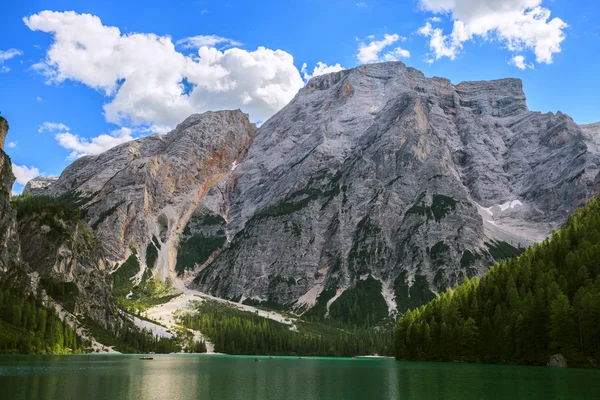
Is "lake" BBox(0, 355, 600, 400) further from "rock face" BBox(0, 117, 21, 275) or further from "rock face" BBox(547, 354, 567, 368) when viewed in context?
"rock face" BBox(0, 117, 21, 275)

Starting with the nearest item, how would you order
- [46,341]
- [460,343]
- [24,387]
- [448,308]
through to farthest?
[24,387] → [460,343] → [448,308] → [46,341]

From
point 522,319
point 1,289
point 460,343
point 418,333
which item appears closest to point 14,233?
point 1,289

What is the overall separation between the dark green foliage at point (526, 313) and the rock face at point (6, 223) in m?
124

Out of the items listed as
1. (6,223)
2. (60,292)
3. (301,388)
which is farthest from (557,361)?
(60,292)

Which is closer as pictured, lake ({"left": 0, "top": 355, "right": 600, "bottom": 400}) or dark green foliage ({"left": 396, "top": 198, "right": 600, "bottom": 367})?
lake ({"left": 0, "top": 355, "right": 600, "bottom": 400})

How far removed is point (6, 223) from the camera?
17288 centimetres

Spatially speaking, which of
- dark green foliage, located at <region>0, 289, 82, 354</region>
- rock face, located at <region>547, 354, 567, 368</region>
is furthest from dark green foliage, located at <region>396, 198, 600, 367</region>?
dark green foliage, located at <region>0, 289, 82, 354</region>

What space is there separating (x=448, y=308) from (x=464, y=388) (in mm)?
68174

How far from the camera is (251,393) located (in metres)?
56.3

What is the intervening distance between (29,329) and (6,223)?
152 ft

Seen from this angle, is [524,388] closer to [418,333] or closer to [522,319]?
[522,319]

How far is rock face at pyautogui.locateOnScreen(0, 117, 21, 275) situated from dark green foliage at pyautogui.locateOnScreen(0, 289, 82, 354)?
13.6m

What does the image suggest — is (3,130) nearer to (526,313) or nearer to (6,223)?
(6,223)

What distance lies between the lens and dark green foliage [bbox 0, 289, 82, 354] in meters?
132
